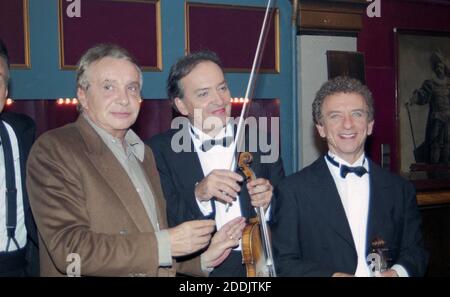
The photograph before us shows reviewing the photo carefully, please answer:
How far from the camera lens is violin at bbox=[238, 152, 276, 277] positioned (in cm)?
213

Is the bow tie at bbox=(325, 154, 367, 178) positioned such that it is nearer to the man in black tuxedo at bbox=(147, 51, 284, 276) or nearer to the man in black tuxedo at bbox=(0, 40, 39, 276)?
the man in black tuxedo at bbox=(147, 51, 284, 276)

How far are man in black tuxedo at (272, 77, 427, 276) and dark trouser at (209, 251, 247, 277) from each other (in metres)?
0.31

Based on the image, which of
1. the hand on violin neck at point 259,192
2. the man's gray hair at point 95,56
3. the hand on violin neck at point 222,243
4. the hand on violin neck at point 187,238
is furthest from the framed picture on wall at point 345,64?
the hand on violin neck at point 187,238

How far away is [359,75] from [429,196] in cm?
112

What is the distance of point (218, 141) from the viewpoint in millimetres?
2445

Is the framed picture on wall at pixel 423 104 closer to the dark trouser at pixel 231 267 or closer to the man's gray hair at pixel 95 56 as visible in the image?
the dark trouser at pixel 231 267

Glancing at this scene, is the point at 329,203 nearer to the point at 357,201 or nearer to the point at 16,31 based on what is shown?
the point at 357,201

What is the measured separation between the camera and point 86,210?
5.60 ft

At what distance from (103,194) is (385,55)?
369 centimetres

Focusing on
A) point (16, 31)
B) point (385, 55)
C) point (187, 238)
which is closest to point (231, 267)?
point (187, 238)

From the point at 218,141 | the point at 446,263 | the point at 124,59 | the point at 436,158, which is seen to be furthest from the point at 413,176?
the point at 124,59

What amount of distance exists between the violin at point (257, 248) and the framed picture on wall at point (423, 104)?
9.92 feet

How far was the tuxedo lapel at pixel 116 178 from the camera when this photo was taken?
178 centimetres
